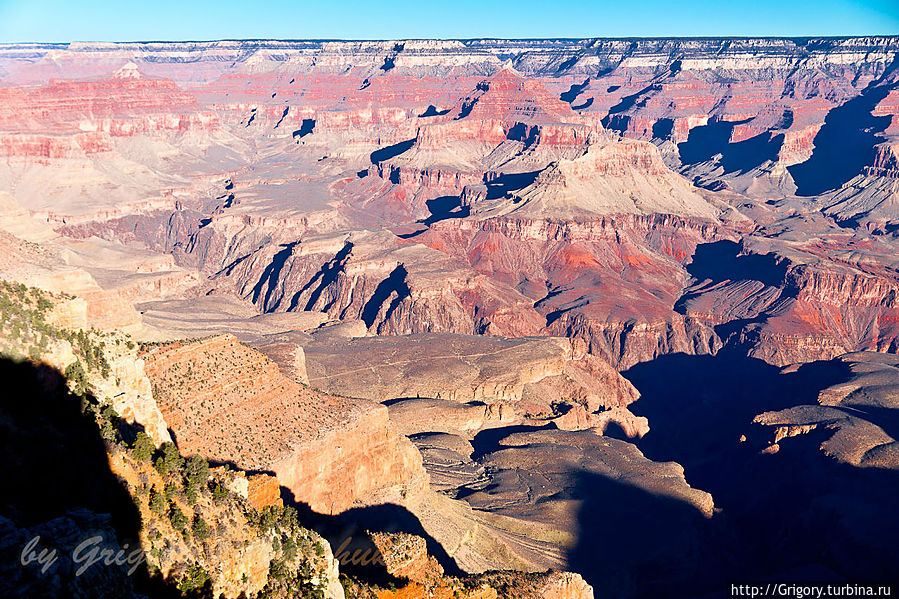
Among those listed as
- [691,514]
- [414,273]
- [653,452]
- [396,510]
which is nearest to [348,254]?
[414,273]

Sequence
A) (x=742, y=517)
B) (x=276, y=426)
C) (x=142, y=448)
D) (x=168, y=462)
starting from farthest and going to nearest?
(x=742, y=517), (x=276, y=426), (x=168, y=462), (x=142, y=448)

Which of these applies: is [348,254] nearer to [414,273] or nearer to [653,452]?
[414,273]

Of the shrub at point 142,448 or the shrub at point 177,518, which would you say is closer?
the shrub at point 177,518

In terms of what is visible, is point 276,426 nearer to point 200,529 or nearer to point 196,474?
point 196,474

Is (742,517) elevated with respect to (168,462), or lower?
lower

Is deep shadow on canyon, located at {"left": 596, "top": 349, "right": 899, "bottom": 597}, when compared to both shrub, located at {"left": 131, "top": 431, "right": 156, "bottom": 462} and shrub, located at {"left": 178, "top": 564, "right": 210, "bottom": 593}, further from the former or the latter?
shrub, located at {"left": 178, "top": 564, "right": 210, "bottom": 593}

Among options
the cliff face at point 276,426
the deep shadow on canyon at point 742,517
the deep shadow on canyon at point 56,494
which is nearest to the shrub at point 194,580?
the deep shadow on canyon at point 56,494

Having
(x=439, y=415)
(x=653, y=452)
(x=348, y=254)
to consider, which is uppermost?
(x=348, y=254)

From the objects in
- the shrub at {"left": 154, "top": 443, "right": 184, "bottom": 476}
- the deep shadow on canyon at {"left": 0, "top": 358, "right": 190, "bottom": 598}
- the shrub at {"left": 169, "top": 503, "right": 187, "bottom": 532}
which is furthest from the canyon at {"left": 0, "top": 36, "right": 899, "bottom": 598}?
the shrub at {"left": 169, "top": 503, "right": 187, "bottom": 532}

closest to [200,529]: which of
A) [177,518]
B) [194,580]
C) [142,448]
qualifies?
[177,518]

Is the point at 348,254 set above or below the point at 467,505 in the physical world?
above

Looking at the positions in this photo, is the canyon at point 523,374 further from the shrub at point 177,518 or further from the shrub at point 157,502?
the shrub at point 177,518
